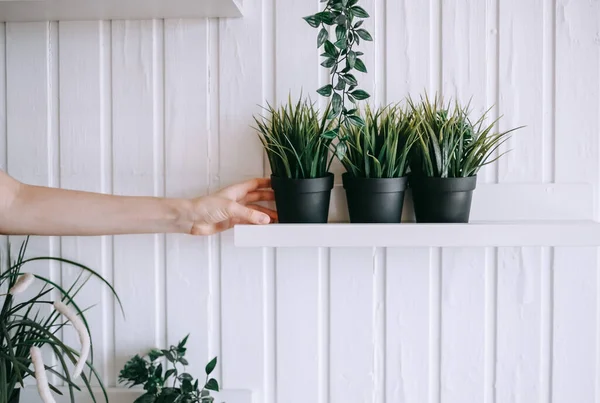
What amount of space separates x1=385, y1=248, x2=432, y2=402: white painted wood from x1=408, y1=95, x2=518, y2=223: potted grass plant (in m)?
0.15

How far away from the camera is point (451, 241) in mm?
1053

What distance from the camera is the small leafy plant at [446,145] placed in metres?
1.11

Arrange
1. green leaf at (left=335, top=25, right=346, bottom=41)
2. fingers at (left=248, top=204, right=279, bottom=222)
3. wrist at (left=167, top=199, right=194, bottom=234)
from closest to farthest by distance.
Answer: green leaf at (left=335, top=25, right=346, bottom=41), wrist at (left=167, top=199, right=194, bottom=234), fingers at (left=248, top=204, right=279, bottom=222)

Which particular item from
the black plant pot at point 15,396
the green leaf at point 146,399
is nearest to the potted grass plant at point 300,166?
the green leaf at point 146,399

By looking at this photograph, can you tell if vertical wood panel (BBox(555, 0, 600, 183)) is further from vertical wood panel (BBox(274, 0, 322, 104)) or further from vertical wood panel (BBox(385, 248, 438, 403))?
vertical wood panel (BBox(274, 0, 322, 104))

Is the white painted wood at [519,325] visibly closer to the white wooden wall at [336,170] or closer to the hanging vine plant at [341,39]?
the white wooden wall at [336,170]

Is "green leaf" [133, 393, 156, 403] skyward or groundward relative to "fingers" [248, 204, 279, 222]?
groundward

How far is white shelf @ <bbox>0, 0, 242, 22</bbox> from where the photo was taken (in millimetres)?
1117

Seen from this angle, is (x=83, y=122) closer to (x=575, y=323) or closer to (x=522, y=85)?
(x=522, y=85)

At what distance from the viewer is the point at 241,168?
1.26 m

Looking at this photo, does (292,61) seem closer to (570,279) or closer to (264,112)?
(264,112)

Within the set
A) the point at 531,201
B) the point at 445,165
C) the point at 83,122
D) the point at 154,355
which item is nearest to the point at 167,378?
the point at 154,355

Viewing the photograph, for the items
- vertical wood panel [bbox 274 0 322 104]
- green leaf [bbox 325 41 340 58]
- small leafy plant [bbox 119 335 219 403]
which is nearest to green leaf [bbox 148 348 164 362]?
small leafy plant [bbox 119 335 219 403]

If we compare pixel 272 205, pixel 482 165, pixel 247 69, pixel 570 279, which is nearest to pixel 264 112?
pixel 247 69
